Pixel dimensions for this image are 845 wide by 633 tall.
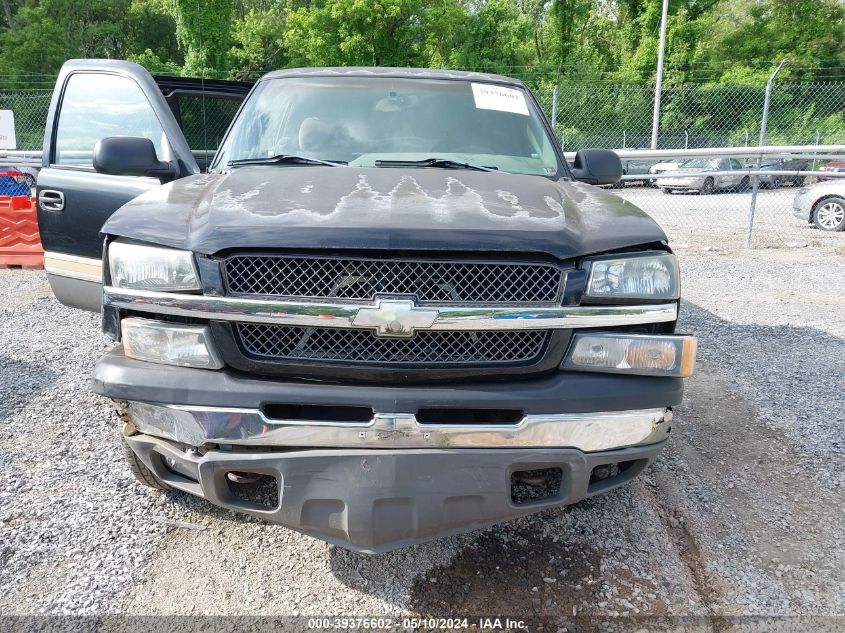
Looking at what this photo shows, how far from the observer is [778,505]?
3.03 meters

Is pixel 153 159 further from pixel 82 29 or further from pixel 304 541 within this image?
pixel 82 29

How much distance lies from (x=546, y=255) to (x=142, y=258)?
4.35 feet

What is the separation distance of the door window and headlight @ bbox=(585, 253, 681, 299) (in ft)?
10.7

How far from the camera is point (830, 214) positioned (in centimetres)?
1259

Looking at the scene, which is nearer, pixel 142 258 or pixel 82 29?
pixel 142 258

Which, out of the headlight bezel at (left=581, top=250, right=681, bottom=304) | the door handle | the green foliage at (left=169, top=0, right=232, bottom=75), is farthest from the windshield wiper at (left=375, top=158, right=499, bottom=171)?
the green foliage at (left=169, top=0, right=232, bottom=75)

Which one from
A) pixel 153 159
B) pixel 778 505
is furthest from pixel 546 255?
pixel 153 159

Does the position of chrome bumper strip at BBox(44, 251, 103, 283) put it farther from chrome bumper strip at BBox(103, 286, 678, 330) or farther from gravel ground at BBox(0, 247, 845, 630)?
chrome bumper strip at BBox(103, 286, 678, 330)

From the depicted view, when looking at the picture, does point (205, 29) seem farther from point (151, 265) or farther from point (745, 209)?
point (151, 265)

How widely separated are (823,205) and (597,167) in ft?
36.8

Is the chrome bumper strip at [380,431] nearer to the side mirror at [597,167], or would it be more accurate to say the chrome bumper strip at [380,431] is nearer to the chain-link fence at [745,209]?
the side mirror at [597,167]

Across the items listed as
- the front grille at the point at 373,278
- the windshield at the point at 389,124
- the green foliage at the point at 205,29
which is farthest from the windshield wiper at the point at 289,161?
the green foliage at the point at 205,29

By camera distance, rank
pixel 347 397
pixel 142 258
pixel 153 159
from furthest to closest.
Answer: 1. pixel 153 159
2. pixel 142 258
3. pixel 347 397

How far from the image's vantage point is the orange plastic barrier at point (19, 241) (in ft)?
27.0
